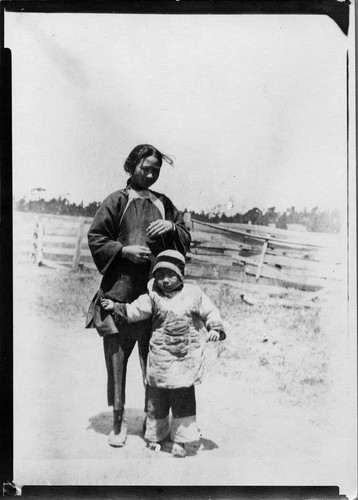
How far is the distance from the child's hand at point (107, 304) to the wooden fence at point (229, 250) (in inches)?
7.0

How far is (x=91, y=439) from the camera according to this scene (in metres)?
2.77

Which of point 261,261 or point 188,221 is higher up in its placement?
point 188,221

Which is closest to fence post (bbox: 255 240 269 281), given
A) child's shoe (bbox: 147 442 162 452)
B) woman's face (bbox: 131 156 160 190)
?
Result: woman's face (bbox: 131 156 160 190)

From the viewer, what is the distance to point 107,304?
2764 mm

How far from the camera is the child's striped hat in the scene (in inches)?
109

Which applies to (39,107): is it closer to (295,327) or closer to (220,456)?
(295,327)

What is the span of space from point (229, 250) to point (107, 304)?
648 mm

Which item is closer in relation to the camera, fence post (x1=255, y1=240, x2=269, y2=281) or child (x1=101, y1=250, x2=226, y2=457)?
child (x1=101, y1=250, x2=226, y2=457)

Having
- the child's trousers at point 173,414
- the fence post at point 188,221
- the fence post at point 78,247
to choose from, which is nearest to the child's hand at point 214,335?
the child's trousers at point 173,414

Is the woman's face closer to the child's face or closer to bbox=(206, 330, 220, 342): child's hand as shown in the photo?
the child's face

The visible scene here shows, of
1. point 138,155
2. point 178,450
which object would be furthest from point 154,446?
point 138,155

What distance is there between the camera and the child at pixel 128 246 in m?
2.77

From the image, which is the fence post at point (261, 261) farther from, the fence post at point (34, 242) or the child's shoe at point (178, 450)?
the fence post at point (34, 242)

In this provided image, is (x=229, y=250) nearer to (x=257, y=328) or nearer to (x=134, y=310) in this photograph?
(x=257, y=328)
